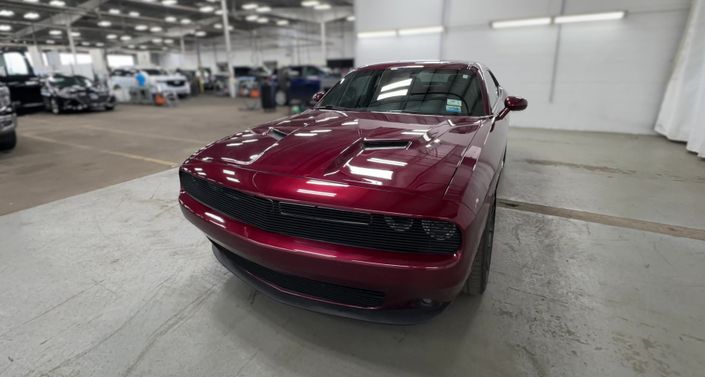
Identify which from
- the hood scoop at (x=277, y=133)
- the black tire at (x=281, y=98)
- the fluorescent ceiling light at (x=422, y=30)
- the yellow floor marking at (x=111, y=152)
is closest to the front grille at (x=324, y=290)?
the hood scoop at (x=277, y=133)

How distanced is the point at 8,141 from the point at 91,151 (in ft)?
4.39

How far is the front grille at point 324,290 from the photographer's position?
4.27 feet

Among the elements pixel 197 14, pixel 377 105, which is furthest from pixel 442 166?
pixel 197 14

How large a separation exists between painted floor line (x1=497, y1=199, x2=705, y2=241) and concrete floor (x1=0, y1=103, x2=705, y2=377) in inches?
0.9

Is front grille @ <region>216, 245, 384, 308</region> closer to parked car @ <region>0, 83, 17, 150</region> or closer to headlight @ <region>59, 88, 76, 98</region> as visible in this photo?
parked car @ <region>0, 83, 17, 150</region>

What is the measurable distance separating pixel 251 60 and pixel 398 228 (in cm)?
3212

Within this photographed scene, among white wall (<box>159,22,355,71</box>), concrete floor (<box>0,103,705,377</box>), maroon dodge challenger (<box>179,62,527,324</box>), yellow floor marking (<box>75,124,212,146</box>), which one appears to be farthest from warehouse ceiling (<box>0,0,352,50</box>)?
maroon dodge challenger (<box>179,62,527,324</box>)

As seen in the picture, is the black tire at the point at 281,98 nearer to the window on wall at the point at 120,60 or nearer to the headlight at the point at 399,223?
the headlight at the point at 399,223

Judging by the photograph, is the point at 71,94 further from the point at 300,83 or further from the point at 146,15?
the point at 146,15

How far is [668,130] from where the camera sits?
5.88 m

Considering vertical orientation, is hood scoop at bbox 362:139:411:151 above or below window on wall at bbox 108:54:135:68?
below

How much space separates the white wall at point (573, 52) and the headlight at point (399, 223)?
769 centimetres

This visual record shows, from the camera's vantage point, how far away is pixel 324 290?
1364 millimetres

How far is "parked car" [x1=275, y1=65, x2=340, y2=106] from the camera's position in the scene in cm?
1094
